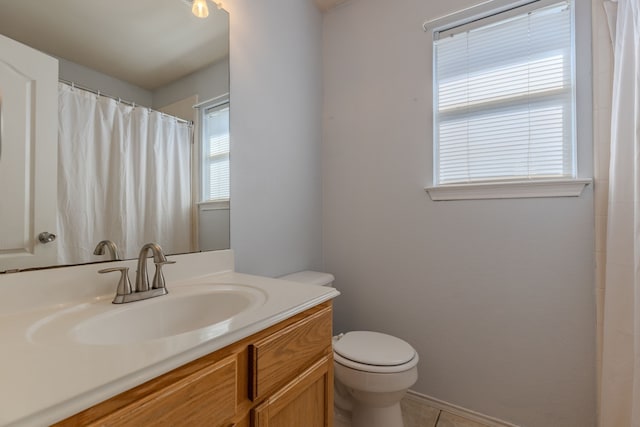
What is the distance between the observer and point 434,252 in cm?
163

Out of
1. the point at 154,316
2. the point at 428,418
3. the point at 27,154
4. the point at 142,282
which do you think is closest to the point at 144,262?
the point at 142,282

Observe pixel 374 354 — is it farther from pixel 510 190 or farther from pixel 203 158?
pixel 203 158

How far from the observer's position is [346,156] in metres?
1.92

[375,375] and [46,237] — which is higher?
[46,237]

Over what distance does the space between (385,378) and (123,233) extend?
1155 millimetres

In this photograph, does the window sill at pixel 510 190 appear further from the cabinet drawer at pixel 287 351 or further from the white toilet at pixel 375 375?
the cabinet drawer at pixel 287 351

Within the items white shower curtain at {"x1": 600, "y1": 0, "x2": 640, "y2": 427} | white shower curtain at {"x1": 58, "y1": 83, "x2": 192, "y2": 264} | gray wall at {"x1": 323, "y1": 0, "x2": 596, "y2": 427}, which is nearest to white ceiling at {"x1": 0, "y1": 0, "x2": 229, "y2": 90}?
white shower curtain at {"x1": 58, "y1": 83, "x2": 192, "y2": 264}

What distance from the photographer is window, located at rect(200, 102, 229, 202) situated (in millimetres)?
1278

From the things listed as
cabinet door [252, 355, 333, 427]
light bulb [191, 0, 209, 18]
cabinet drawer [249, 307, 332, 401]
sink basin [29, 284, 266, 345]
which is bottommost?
cabinet door [252, 355, 333, 427]

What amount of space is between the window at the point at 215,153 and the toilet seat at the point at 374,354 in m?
0.90

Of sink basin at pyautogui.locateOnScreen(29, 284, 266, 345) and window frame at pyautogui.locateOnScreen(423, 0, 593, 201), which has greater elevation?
window frame at pyautogui.locateOnScreen(423, 0, 593, 201)

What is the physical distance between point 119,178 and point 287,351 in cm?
80

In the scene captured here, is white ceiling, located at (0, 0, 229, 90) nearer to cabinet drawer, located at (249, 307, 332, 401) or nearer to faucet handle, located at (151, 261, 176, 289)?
faucet handle, located at (151, 261, 176, 289)

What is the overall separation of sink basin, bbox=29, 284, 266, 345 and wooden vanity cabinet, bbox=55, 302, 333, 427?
89mm
